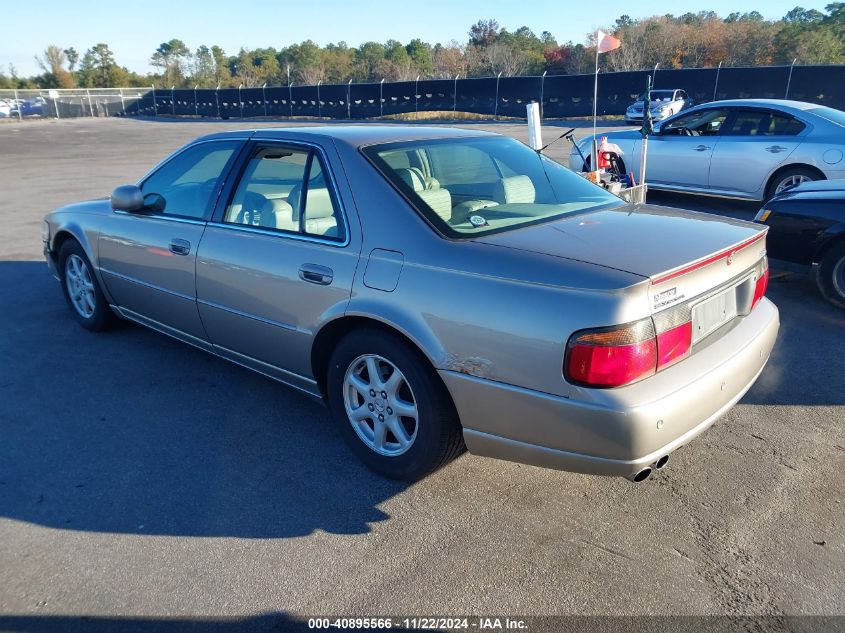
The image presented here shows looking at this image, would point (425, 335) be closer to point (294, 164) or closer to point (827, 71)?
point (294, 164)

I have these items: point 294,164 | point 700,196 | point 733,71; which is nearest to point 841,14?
point 733,71

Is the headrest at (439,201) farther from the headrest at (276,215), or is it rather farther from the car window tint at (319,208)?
the headrest at (276,215)

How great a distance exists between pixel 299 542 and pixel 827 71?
2806 cm

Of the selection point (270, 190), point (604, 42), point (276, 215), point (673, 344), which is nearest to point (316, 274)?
point (276, 215)

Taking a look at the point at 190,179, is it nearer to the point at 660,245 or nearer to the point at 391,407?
the point at 391,407

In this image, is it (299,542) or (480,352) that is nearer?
(480,352)

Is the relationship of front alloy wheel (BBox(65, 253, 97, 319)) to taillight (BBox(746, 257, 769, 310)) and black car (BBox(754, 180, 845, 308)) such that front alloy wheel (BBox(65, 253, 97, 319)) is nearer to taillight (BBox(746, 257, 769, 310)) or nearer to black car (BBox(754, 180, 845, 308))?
taillight (BBox(746, 257, 769, 310))

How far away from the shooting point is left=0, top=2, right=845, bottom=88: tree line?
47000mm

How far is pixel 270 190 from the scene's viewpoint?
3818mm

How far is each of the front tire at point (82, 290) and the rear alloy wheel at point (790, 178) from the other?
25.1 feet

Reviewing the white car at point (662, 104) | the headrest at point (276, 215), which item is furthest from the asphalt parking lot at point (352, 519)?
the white car at point (662, 104)

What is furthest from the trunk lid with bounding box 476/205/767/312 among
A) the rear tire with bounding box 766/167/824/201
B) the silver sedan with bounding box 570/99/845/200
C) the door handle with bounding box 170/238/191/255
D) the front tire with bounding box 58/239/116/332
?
the rear tire with bounding box 766/167/824/201

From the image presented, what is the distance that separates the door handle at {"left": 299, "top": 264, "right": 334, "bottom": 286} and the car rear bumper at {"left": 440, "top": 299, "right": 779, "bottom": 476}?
791 millimetres

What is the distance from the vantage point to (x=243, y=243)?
3678 millimetres
